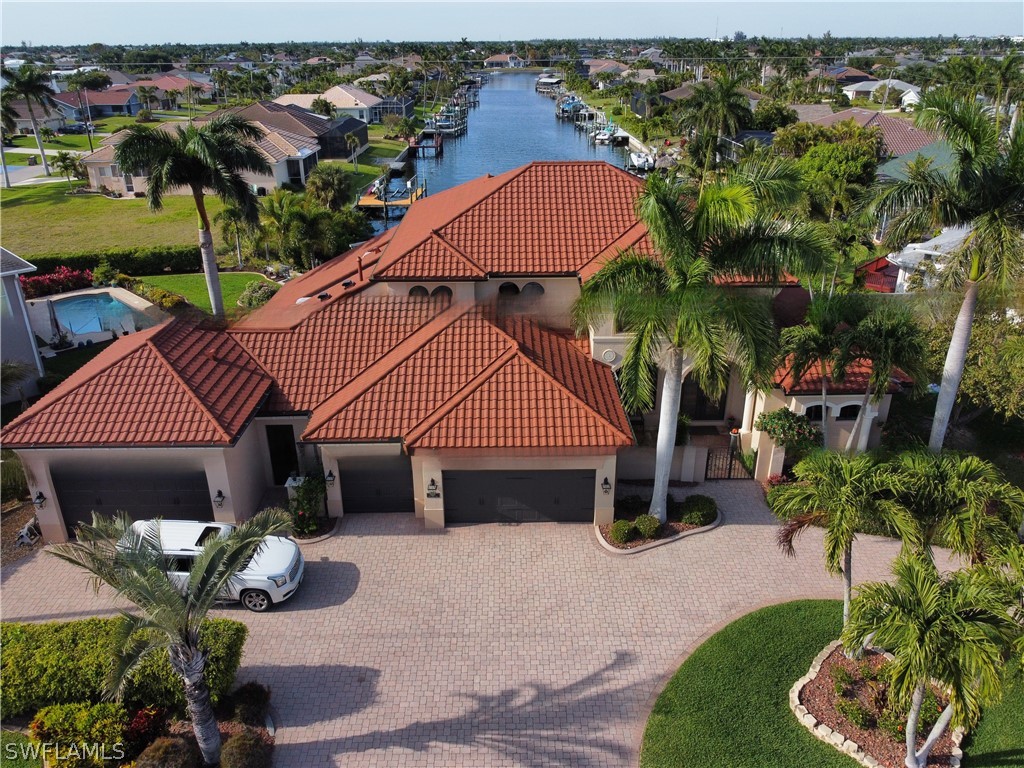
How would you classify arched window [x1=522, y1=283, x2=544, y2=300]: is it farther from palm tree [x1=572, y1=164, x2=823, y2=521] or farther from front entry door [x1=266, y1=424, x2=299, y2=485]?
front entry door [x1=266, y1=424, x2=299, y2=485]

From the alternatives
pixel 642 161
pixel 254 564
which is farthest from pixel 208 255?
pixel 642 161

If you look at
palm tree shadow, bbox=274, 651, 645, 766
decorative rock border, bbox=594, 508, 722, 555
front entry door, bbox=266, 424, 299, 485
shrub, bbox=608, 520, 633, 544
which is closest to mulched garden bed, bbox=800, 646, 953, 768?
palm tree shadow, bbox=274, 651, 645, 766

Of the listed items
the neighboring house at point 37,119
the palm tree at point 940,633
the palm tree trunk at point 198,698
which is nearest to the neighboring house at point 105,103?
the neighboring house at point 37,119

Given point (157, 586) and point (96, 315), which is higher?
point (157, 586)

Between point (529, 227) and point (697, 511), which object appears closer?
point (697, 511)

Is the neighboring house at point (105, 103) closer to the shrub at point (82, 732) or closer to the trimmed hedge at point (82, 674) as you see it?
the trimmed hedge at point (82, 674)

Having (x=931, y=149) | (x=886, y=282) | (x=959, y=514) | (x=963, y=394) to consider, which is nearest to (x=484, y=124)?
(x=931, y=149)
